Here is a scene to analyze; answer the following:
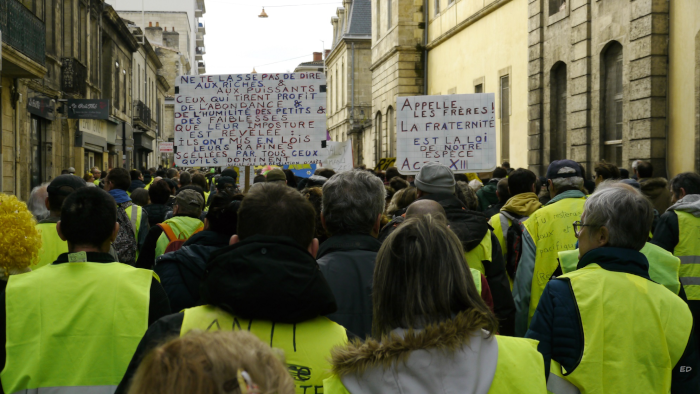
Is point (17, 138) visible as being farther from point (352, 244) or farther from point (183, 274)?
point (352, 244)

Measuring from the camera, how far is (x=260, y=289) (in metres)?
2.30

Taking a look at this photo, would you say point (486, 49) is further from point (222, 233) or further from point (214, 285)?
point (214, 285)

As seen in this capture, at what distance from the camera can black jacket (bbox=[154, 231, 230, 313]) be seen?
12.1 feet

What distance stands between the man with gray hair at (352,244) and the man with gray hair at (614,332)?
725 mm

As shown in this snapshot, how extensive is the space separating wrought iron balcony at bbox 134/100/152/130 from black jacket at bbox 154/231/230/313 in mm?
37891

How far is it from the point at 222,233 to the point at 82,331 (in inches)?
54.9

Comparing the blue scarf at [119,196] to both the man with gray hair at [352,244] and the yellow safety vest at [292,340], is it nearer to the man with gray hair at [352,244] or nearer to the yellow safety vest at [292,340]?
the man with gray hair at [352,244]

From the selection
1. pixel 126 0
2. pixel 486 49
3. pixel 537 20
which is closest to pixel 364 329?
pixel 537 20

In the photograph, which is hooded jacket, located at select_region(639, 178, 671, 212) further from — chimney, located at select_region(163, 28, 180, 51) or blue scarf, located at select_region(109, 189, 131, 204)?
chimney, located at select_region(163, 28, 180, 51)

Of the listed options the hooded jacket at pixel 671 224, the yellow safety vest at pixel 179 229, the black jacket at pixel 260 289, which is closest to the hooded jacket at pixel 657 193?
the hooded jacket at pixel 671 224

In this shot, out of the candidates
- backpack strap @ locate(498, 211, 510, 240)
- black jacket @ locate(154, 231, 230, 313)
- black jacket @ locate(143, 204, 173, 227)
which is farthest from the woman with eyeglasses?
black jacket @ locate(143, 204, 173, 227)

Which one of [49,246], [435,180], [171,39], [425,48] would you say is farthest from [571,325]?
[171,39]

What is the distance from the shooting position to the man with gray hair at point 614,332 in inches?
115

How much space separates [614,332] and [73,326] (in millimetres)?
2173
